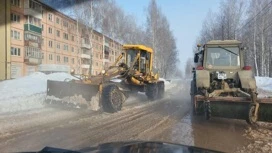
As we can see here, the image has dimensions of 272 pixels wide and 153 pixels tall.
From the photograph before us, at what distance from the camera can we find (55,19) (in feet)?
189

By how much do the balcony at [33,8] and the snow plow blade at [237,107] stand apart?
42820 millimetres

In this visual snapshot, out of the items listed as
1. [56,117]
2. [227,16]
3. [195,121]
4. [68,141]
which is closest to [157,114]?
[195,121]

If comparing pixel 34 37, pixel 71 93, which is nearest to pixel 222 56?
pixel 71 93

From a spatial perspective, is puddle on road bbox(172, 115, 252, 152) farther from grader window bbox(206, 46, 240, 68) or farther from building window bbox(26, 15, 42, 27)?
building window bbox(26, 15, 42, 27)

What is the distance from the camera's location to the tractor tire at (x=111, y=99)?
1110 centimetres

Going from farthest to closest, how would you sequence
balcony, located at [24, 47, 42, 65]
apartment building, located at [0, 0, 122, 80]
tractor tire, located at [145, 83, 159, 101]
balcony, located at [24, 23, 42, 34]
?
balcony, located at [24, 47, 42, 65] < balcony, located at [24, 23, 42, 34] < apartment building, located at [0, 0, 122, 80] < tractor tire, located at [145, 83, 159, 101]

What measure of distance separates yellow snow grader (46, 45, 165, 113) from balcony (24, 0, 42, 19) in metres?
33.9

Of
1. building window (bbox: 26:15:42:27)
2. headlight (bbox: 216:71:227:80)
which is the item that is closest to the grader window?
headlight (bbox: 216:71:227:80)

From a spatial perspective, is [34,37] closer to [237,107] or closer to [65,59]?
[65,59]

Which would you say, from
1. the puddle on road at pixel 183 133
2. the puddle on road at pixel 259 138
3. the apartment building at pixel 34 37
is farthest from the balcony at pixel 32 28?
the puddle on road at pixel 259 138

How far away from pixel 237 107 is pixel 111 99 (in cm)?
455

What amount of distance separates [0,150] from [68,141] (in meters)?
1.32

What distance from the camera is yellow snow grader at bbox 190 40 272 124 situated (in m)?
8.21

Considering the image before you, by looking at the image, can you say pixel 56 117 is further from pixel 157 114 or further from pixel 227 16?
pixel 227 16
